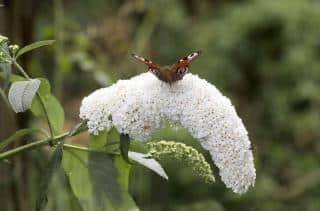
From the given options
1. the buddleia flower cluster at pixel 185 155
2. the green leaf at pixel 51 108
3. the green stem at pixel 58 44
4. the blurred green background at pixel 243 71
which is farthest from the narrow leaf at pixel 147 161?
the blurred green background at pixel 243 71

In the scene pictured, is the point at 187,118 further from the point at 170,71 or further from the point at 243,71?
the point at 243,71

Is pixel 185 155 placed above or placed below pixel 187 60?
below

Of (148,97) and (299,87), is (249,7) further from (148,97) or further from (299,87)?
(148,97)

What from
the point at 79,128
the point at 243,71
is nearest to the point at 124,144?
the point at 79,128

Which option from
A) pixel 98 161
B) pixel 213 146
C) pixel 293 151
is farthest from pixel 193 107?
pixel 293 151

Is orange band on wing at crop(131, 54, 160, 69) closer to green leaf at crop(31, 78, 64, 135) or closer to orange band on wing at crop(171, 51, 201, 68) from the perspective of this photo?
orange band on wing at crop(171, 51, 201, 68)

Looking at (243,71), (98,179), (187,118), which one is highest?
(187,118)

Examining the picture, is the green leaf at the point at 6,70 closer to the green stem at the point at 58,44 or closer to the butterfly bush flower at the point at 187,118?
the butterfly bush flower at the point at 187,118

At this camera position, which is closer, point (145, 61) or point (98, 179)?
point (145, 61)
